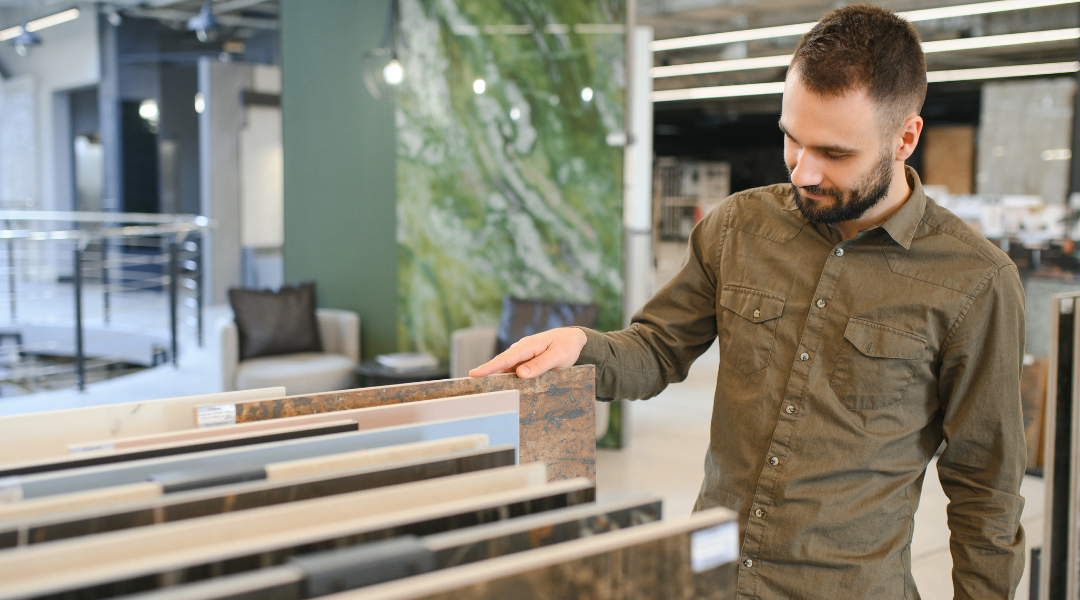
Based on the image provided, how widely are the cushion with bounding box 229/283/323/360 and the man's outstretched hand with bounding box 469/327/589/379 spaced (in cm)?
473

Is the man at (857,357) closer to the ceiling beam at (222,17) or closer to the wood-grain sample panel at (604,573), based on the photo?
the wood-grain sample panel at (604,573)

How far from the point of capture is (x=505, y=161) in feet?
17.2

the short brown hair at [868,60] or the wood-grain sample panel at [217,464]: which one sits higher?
the short brown hair at [868,60]

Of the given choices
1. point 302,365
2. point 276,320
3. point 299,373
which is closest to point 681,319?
point 299,373

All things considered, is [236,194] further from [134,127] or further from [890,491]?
[890,491]

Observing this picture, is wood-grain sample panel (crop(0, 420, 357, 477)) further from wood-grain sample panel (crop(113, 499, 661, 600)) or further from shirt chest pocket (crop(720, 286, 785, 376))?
shirt chest pocket (crop(720, 286, 785, 376))

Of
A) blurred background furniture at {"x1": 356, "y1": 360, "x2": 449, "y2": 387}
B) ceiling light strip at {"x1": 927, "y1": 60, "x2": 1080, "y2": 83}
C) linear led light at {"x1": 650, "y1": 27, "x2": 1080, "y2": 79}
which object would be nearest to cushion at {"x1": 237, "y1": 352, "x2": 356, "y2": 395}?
blurred background furniture at {"x1": 356, "y1": 360, "x2": 449, "y2": 387}

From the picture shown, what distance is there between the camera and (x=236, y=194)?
37.9ft

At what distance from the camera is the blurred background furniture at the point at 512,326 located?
4.97 meters

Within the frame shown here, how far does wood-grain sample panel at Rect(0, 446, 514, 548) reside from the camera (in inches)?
21.4

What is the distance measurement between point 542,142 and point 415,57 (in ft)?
3.65

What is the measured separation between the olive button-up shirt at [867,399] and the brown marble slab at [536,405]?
10.2 inches

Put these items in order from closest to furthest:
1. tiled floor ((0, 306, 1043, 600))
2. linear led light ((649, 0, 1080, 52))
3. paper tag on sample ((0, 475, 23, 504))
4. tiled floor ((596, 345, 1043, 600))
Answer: paper tag on sample ((0, 475, 23, 504)), tiled floor ((596, 345, 1043, 600)), tiled floor ((0, 306, 1043, 600)), linear led light ((649, 0, 1080, 52))

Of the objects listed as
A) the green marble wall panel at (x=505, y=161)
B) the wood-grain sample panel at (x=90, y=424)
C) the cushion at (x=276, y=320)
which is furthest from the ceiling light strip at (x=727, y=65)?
the wood-grain sample panel at (x=90, y=424)
